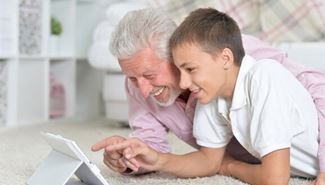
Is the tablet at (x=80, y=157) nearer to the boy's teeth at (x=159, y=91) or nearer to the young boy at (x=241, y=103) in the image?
the young boy at (x=241, y=103)

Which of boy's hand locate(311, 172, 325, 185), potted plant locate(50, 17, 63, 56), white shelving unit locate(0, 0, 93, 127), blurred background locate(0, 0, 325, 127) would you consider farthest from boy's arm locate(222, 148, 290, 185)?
potted plant locate(50, 17, 63, 56)

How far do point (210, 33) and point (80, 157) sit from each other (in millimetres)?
394

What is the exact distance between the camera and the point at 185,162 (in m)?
1.53

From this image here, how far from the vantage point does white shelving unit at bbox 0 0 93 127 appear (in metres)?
2.94

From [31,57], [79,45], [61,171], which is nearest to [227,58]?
[61,171]

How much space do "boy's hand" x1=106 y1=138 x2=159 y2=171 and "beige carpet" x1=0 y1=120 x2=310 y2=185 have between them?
0.07m

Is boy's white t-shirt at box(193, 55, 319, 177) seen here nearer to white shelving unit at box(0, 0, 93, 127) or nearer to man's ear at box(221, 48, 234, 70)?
man's ear at box(221, 48, 234, 70)

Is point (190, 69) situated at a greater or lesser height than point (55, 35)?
greater

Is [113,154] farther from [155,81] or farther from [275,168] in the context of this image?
[275,168]

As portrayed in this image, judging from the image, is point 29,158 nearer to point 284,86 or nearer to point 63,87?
point 284,86

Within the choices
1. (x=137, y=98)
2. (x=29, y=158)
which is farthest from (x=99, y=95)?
(x=137, y=98)

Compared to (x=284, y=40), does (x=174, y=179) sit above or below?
below

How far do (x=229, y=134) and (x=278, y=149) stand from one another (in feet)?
0.79

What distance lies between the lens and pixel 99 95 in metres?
3.68
